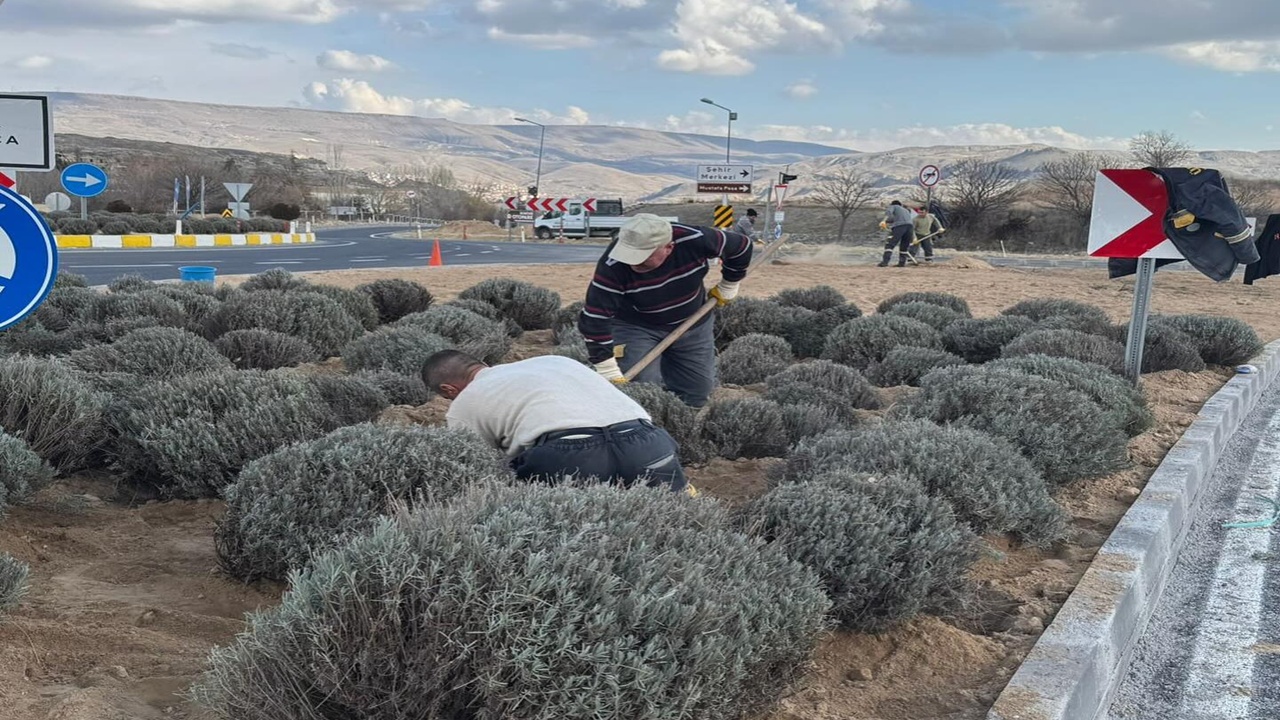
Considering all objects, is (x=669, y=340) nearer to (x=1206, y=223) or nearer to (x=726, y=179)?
(x=1206, y=223)

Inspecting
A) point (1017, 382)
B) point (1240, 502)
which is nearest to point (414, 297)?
point (1017, 382)

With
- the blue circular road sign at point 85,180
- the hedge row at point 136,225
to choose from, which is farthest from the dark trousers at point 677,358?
the hedge row at point 136,225

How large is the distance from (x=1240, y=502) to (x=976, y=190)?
45864 mm

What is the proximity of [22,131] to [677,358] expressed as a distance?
3.71m

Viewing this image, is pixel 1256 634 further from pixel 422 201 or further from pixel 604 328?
pixel 422 201

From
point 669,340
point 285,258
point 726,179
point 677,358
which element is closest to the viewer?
point 669,340

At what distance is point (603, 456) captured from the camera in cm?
367

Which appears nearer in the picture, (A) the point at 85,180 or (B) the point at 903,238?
(A) the point at 85,180

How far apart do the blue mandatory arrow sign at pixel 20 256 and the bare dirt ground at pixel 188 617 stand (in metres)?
0.95

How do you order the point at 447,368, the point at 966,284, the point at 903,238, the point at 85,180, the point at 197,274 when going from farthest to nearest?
1. the point at 903,238
2. the point at 966,284
3. the point at 197,274
4. the point at 85,180
5. the point at 447,368

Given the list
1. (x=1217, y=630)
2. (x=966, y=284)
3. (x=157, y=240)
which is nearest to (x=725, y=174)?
(x=966, y=284)

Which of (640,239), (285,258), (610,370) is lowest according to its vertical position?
(285,258)

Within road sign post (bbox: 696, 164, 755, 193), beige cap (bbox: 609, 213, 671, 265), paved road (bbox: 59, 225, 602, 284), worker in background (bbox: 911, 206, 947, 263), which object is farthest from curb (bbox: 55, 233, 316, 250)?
beige cap (bbox: 609, 213, 671, 265)

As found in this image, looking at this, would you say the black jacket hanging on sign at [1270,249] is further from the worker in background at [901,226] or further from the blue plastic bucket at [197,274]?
the blue plastic bucket at [197,274]
